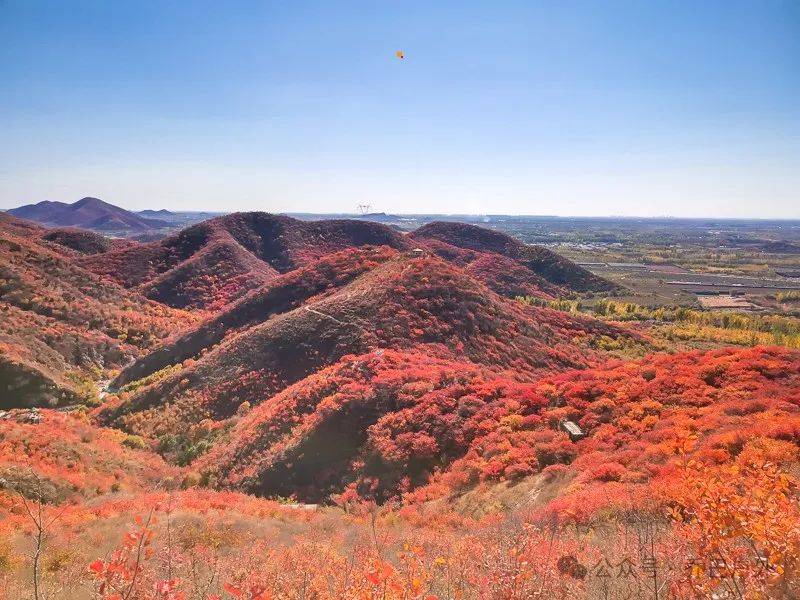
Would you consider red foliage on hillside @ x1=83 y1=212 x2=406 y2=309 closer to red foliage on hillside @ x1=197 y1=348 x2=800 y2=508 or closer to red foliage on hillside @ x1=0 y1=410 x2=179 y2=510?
red foliage on hillside @ x1=0 y1=410 x2=179 y2=510

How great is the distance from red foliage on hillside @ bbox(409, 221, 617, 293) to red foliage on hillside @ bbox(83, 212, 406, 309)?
2100cm

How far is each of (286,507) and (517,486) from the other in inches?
388

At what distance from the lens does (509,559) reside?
7.24 meters

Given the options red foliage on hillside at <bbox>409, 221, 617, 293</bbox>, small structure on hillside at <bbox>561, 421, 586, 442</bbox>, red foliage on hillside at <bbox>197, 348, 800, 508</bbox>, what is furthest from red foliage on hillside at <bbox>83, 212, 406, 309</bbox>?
small structure on hillside at <bbox>561, 421, 586, 442</bbox>

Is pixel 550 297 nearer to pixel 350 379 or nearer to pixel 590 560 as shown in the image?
pixel 350 379

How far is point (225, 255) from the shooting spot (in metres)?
98.8

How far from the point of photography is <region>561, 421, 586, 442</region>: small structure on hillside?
1952cm

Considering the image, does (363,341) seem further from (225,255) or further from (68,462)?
(225,255)

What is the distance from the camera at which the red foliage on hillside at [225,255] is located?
86.9 metres

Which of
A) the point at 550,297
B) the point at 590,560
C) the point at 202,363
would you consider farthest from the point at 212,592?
the point at 550,297

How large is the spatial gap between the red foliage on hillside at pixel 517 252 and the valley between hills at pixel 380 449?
2823 inches

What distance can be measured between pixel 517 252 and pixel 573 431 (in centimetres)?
12497

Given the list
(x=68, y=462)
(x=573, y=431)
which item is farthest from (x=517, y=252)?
(x=68, y=462)

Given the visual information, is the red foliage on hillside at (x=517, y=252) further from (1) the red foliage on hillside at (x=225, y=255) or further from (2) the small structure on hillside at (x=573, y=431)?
(2) the small structure on hillside at (x=573, y=431)
